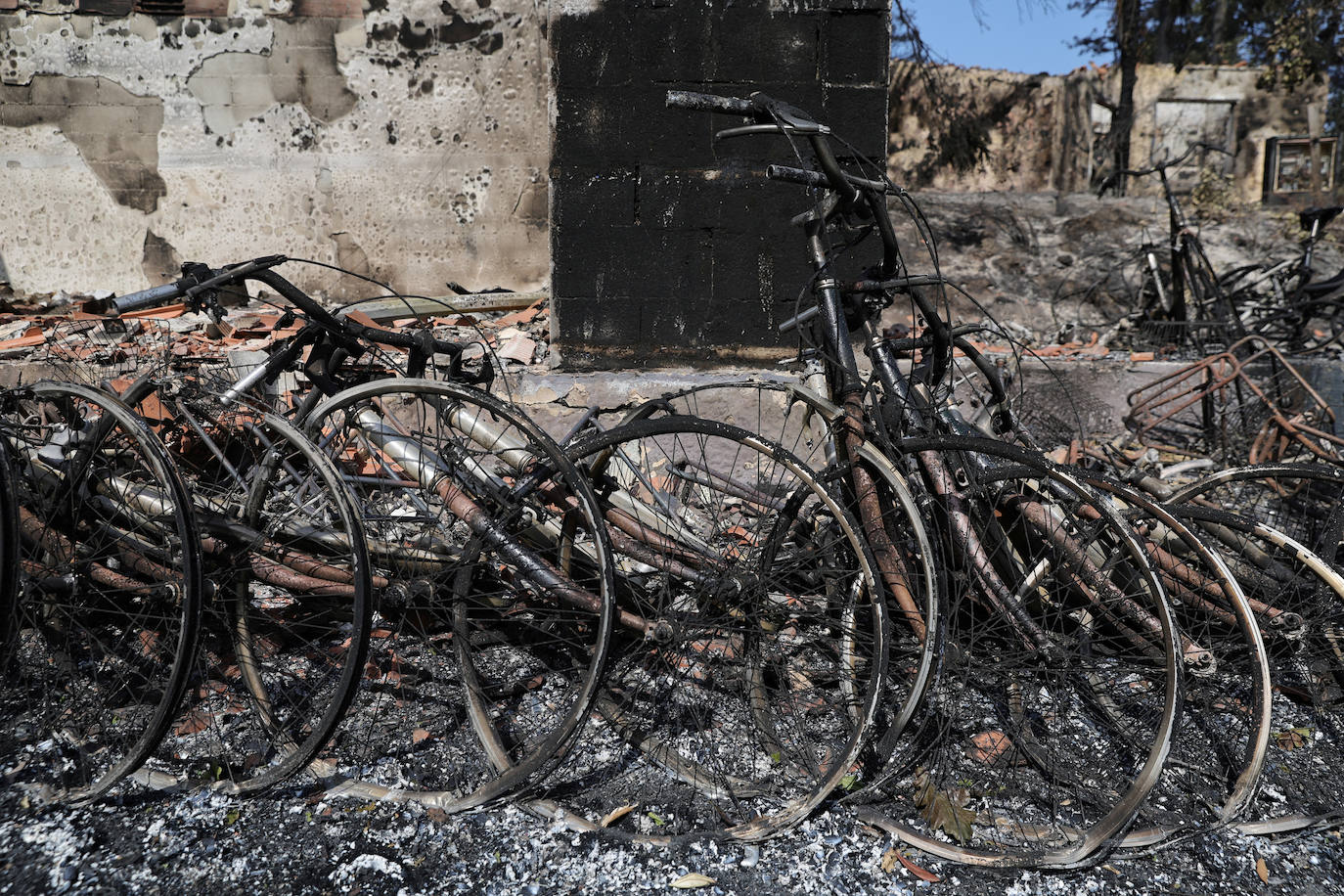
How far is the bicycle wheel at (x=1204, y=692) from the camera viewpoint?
2244 mm

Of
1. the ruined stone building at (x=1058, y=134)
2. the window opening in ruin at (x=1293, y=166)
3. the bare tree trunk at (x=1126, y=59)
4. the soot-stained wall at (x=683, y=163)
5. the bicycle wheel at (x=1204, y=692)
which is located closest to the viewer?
the bicycle wheel at (x=1204, y=692)

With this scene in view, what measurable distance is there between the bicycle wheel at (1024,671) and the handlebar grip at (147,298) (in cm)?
233

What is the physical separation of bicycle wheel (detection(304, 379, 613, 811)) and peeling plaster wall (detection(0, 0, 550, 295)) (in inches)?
141

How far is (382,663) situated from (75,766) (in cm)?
92

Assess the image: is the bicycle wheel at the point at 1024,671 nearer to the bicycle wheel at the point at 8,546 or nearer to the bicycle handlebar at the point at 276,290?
the bicycle handlebar at the point at 276,290

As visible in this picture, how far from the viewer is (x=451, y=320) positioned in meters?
5.42

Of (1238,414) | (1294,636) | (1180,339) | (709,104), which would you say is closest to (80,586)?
(709,104)

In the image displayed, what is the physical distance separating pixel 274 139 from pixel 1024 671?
5.91 metres

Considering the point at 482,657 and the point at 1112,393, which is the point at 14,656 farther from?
the point at 1112,393

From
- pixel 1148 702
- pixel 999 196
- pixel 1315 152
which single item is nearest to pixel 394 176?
pixel 1148 702

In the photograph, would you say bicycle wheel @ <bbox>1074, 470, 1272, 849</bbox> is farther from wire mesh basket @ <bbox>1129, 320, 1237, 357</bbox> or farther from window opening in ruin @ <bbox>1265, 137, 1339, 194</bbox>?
window opening in ruin @ <bbox>1265, 137, 1339, 194</bbox>

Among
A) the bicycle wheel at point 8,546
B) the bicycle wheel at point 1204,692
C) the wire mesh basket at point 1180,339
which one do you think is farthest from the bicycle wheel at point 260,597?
the wire mesh basket at point 1180,339

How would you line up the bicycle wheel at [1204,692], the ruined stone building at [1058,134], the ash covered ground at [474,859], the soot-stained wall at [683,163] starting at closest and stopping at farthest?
the ash covered ground at [474,859]
the bicycle wheel at [1204,692]
the soot-stained wall at [683,163]
the ruined stone building at [1058,134]

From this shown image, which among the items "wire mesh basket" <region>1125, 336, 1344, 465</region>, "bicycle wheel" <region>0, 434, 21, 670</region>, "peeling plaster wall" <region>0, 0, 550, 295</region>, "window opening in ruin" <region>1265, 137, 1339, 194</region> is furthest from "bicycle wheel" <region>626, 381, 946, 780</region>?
"window opening in ruin" <region>1265, 137, 1339, 194</region>
